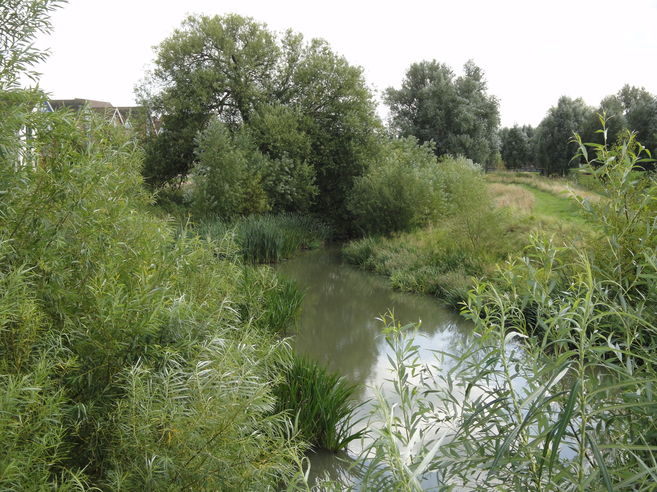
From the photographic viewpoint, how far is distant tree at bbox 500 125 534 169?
144ft

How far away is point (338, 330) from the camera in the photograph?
8.69 meters

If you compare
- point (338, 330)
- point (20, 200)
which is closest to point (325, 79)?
point (338, 330)

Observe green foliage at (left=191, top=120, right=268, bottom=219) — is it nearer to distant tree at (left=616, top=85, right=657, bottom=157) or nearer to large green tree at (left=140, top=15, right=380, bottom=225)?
large green tree at (left=140, top=15, right=380, bottom=225)

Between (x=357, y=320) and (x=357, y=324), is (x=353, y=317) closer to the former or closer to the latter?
(x=357, y=320)

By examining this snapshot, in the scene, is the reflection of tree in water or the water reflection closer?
the water reflection

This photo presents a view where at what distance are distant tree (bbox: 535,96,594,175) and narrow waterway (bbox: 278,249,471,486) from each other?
25242mm

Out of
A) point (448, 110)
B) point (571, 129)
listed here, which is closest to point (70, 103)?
point (448, 110)

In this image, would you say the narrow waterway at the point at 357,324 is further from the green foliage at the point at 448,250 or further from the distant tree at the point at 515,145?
the distant tree at the point at 515,145

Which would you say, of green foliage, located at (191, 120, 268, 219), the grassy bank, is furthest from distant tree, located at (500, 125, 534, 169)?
green foliage, located at (191, 120, 268, 219)

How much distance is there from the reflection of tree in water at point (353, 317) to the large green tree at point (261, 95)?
22.4ft

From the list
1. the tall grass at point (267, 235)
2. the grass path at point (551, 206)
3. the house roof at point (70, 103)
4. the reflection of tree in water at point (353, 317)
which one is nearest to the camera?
the house roof at point (70, 103)

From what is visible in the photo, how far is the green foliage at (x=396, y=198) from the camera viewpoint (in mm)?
15820

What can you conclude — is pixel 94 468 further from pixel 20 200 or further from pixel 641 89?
pixel 641 89

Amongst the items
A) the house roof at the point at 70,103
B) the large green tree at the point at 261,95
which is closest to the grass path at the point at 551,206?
the large green tree at the point at 261,95
